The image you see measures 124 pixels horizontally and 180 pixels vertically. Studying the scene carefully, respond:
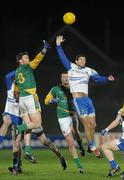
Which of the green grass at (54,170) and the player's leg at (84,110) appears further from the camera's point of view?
the player's leg at (84,110)

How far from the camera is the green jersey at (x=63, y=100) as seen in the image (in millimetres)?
18531

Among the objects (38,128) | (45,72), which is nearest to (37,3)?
(45,72)

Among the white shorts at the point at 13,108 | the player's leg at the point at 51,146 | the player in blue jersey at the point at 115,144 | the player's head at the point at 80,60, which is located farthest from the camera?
the player's head at the point at 80,60

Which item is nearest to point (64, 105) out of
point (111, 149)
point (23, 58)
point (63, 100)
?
point (63, 100)

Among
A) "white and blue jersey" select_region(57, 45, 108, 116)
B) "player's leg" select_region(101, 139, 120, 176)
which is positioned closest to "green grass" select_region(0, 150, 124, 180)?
"player's leg" select_region(101, 139, 120, 176)

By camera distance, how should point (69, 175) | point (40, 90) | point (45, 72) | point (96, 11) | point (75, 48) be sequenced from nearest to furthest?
1. point (69, 175)
2. point (40, 90)
3. point (45, 72)
4. point (75, 48)
5. point (96, 11)

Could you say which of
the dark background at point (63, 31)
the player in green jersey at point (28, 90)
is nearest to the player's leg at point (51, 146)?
the player in green jersey at point (28, 90)

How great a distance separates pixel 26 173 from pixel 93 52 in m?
27.3

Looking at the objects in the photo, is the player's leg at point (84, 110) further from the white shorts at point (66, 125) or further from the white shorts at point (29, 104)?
the white shorts at point (29, 104)

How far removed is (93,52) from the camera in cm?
4444

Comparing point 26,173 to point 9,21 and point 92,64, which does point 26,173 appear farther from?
point 9,21

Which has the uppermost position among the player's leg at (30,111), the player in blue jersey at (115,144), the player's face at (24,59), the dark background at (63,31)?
the dark background at (63,31)

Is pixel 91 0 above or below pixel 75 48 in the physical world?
above

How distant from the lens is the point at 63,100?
19.0 m
